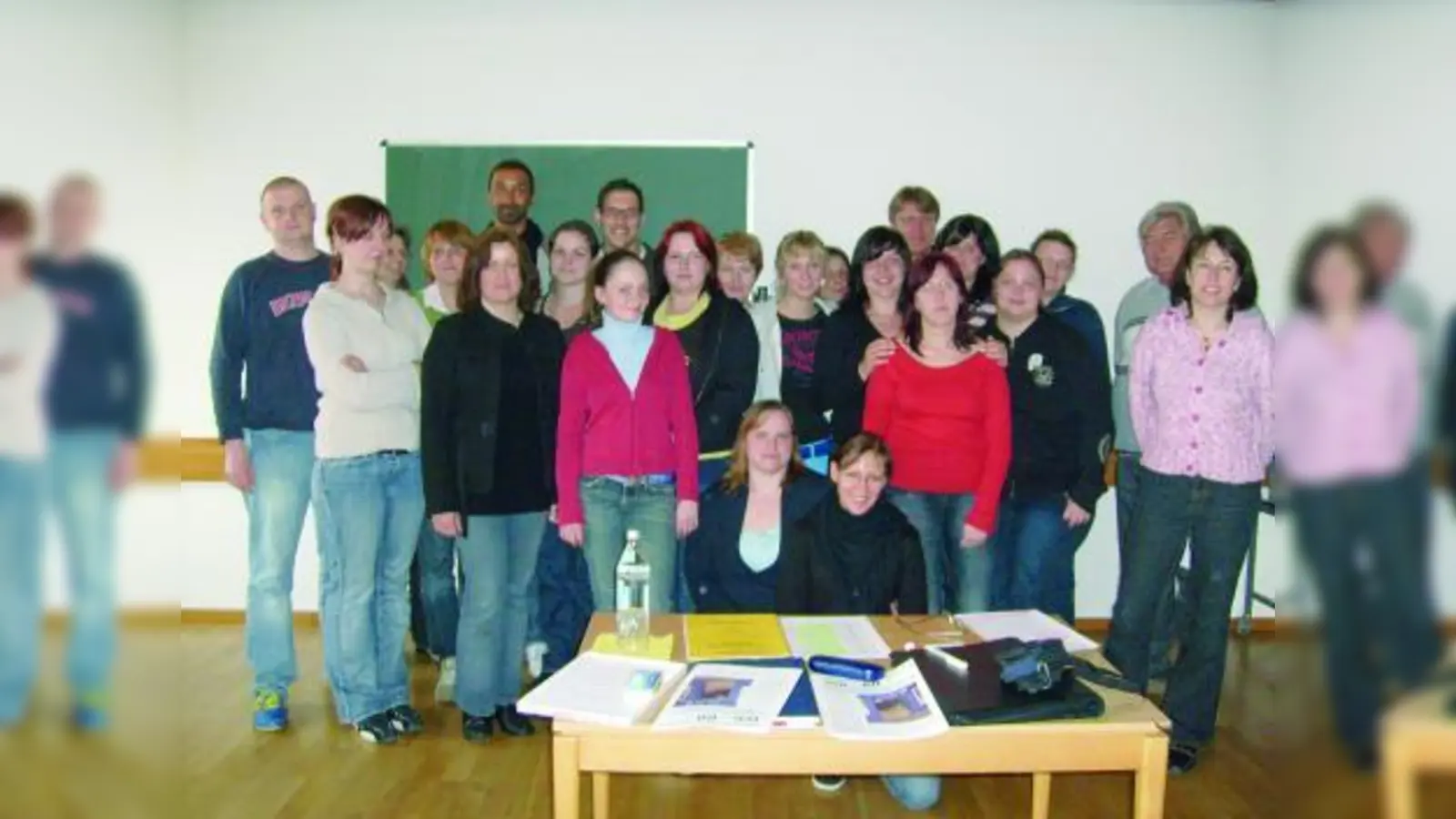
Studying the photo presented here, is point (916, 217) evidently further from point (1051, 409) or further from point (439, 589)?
point (439, 589)

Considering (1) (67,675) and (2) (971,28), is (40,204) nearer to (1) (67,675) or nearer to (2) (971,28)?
(1) (67,675)

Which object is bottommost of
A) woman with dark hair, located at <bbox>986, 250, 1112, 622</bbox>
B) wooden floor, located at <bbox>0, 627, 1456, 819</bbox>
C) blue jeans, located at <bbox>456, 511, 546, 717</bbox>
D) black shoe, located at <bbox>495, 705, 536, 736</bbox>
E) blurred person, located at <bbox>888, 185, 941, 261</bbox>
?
wooden floor, located at <bbox>0, 627, 1456, 819</bbox>

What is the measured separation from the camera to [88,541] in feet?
1.62

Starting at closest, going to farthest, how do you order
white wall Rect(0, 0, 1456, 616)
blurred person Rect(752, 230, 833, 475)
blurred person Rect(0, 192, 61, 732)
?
blurred person Rect(0, 192, 61, 732) → blurred person Rect(752, 230, 833, 475) → white wall Rect(0, 0, 1456, 616)

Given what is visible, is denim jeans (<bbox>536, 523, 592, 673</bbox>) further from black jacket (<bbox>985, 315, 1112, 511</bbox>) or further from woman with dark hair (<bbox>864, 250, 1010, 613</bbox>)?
black jacket (<bbox>985, 315, 1112, 511</bbox>)

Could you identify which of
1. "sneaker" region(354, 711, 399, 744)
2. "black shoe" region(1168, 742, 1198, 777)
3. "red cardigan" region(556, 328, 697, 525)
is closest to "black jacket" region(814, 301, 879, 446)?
"red cardigan" region(556, 328, 697, 525)

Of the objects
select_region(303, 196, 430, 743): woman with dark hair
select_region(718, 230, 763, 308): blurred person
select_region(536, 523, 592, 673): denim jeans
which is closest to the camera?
select_region(303, 196, 430, 743): woman with dark hair

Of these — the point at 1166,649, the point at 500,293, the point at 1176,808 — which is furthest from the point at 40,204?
the point at 1166,649

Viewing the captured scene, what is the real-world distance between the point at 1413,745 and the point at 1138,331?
3.10 metres

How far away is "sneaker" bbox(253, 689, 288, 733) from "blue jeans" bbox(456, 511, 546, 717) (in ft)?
1.84

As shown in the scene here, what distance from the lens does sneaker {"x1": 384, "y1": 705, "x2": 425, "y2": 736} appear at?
3119 millimetres

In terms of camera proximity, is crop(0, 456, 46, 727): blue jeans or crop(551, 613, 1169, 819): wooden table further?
crop(551, 613, 1169, 819): wooden table

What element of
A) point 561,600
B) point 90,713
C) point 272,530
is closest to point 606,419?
point 561,600

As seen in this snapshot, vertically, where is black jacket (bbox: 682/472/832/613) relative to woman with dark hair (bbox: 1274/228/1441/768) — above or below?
below
